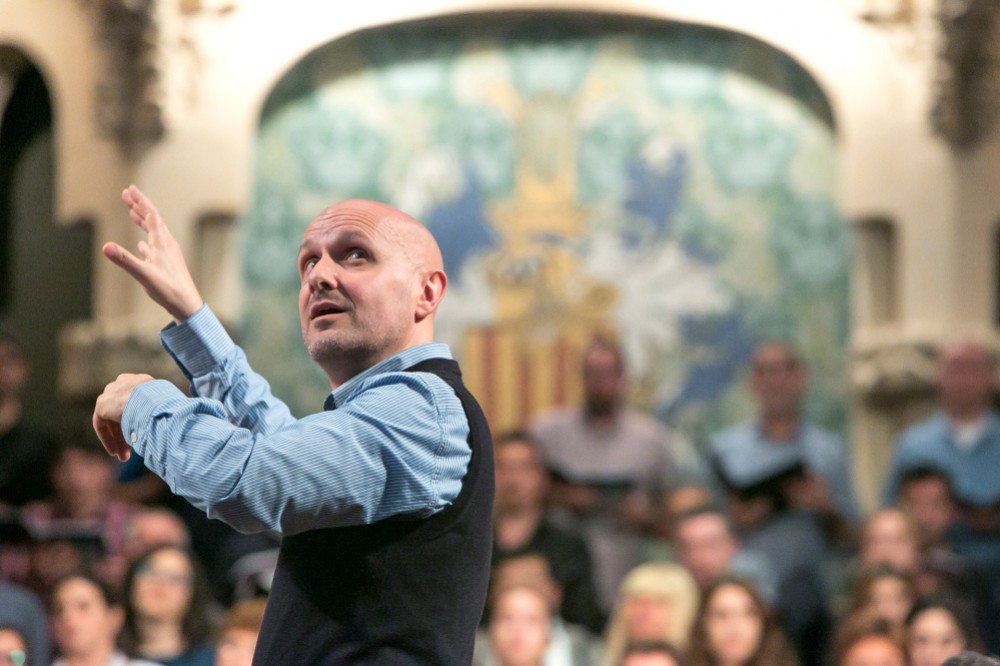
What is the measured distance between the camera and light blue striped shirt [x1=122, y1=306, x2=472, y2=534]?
85.5 inches

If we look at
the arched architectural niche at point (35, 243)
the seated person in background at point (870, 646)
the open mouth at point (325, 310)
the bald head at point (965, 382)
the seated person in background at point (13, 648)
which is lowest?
the seated person in background at point (13, 648)

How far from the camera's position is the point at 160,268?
7.61 ft

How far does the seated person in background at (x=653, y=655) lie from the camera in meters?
4.70

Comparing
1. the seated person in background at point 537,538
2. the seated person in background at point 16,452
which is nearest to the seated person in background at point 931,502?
the seated person in background at point 537,538

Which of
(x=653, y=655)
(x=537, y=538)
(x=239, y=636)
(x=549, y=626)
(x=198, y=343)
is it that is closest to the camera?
(x=198, y=343)

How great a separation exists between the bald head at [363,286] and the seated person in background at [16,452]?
3619 millimetres

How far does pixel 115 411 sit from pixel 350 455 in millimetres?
346

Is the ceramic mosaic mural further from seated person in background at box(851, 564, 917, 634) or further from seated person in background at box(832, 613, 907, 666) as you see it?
seated person in background at box(832, 613, 907, 666)

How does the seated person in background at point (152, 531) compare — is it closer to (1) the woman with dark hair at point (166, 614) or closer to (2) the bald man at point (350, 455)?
(1) the woman with dark hair at point (166, 614)

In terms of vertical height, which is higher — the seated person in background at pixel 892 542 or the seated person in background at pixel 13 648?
the seated person in background at pixel 892 542

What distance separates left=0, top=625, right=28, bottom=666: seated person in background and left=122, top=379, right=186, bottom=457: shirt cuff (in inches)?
88.8

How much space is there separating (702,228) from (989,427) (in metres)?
1.65

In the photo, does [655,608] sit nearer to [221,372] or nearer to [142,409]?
[221,372]

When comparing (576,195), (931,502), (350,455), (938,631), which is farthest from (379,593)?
(576,195)
